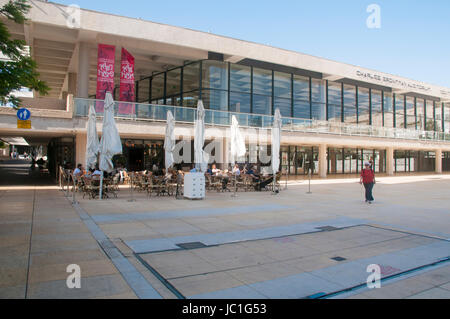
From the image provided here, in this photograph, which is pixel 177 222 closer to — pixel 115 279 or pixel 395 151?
pixel 115 279

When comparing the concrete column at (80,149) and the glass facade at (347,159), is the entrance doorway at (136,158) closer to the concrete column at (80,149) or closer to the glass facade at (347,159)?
the concrete column at (80,149)

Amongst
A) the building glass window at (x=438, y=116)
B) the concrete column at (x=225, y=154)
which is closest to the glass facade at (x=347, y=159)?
the building glass window at (x=438, y=116)

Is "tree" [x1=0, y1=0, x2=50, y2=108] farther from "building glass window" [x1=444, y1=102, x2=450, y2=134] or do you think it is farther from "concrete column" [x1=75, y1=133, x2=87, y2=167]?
"building glass window" [x1=444, y1=102, x2=450, y2=134]

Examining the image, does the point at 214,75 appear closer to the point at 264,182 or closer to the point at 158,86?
the point at 158,86

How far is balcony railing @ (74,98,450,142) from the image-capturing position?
1922 cm

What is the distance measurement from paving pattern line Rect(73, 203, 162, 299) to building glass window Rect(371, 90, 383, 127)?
33176 millimetres

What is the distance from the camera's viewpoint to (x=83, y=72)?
2009cm

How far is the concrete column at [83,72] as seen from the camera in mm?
19984

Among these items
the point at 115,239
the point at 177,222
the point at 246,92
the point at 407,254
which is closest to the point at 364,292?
the point at 407,254

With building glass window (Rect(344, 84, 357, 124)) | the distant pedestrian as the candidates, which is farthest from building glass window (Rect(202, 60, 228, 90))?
building glass window (Rect(344, 84, 357, 124))

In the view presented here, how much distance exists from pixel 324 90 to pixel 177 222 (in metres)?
25.4

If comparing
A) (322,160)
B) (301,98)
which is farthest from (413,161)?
(301,98)

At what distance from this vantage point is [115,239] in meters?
6.89

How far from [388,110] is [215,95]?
2172 cm
